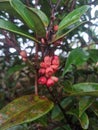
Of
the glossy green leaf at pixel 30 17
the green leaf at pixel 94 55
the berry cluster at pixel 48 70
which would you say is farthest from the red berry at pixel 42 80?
the green leaf at pixel 94 55

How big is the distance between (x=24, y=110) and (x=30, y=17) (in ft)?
0.80

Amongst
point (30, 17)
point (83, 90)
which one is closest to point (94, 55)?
point (83, 90)

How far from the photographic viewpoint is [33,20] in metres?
0.81

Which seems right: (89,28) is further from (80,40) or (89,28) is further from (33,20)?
(33,20)

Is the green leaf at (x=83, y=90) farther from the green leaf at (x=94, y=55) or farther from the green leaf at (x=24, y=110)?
the green leaf at (x=94, y=55)

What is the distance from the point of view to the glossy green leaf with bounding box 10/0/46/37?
2.59 ft

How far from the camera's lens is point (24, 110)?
2.80 ft

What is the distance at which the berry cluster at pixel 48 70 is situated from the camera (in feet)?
2.76

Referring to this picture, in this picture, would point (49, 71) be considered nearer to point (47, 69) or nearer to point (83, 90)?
point (47, 69)

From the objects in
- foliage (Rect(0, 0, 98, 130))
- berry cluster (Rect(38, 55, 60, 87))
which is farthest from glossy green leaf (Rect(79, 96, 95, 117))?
berry cluster (Rect(38, 55, 60, 87))

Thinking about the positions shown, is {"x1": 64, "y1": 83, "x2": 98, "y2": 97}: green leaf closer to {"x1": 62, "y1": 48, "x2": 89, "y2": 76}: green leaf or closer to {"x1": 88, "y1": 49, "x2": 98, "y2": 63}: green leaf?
{"x1": 62, "y1": 48, "x2": 89, "y2": 76}: green leaf

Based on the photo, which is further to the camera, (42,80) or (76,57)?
(76,57)

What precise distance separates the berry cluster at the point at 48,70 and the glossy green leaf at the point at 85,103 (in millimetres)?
109

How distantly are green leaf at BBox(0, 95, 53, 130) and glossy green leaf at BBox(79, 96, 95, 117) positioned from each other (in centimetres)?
8
